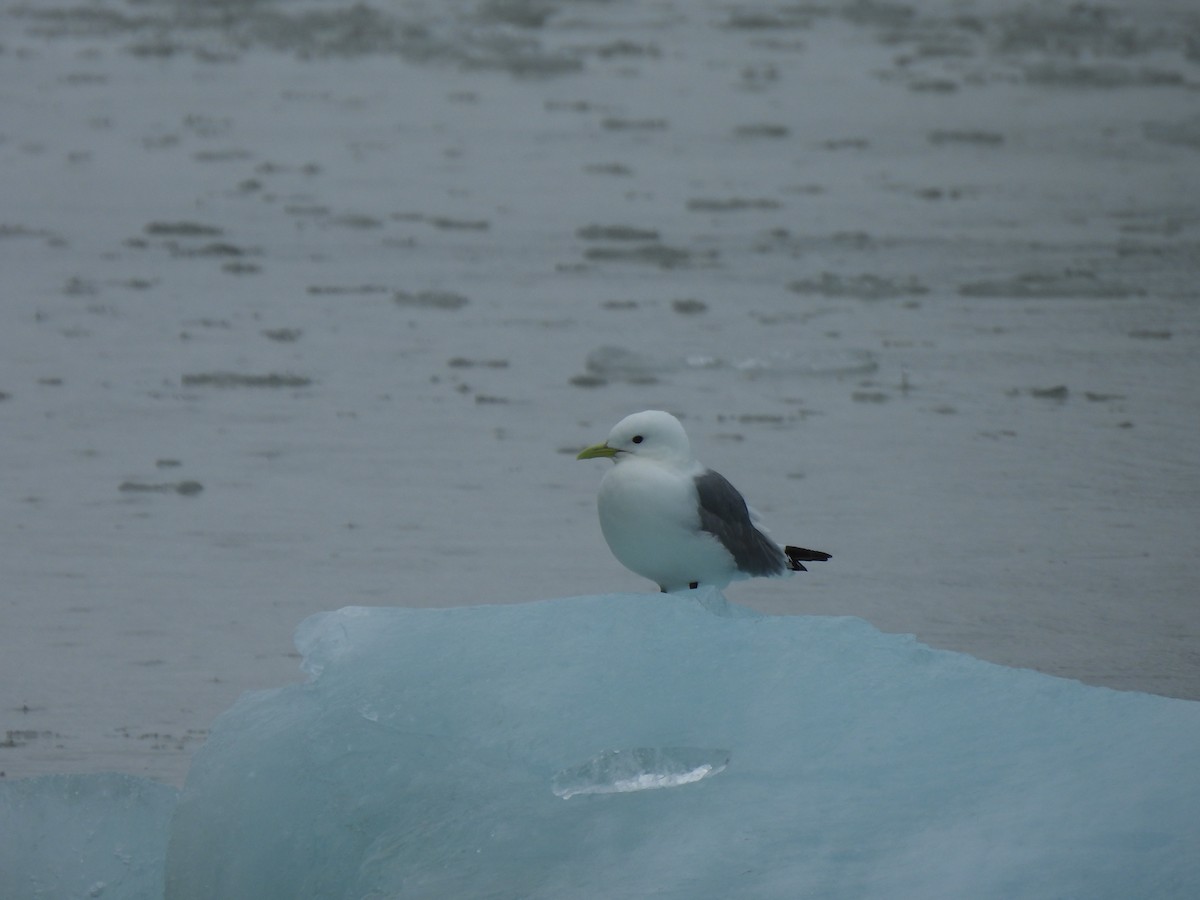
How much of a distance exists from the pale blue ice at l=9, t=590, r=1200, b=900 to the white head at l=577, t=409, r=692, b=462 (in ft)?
1.95

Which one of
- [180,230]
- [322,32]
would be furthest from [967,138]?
[322,32]

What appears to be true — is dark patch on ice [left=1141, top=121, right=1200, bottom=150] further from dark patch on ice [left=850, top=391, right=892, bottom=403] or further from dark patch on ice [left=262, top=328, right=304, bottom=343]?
dark patch on ice [left=262, top=328, right=304, bottom=343]

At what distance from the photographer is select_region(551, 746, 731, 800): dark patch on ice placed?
159 inches

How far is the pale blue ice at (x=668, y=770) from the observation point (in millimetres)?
3818

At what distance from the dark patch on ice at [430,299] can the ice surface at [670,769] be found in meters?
6.87

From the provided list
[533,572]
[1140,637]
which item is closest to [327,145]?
[533,572]

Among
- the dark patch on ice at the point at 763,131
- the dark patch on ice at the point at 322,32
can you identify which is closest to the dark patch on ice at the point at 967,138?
the dark patch on ice at the point at 763,131

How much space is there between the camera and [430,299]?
11.5m

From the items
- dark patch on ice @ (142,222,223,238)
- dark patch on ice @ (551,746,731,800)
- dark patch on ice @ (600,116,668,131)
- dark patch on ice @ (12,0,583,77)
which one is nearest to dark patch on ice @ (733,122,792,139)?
dark patch on ice @ (600,116,668,131)

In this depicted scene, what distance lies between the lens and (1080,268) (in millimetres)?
12102

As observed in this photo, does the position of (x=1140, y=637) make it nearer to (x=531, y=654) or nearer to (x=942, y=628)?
(x=942, y=628)

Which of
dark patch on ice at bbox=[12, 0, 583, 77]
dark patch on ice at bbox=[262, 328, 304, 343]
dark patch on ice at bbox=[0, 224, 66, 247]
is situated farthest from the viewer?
dark patch on ice at bbox=[12, 0, 583, 77]

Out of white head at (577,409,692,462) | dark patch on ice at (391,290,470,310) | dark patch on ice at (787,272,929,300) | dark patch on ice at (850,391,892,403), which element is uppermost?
white head at (577,409,692,462)

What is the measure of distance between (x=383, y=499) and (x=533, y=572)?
3.80ft
